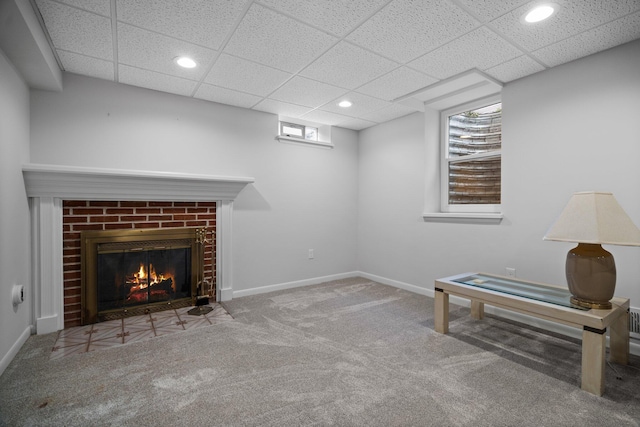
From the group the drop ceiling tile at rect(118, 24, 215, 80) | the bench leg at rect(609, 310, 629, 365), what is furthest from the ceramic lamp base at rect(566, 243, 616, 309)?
the drop ceiling tile at rect(118, 24, 215, 80)

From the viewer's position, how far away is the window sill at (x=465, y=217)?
2988 millimetres

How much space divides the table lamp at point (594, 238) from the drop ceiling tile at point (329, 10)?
174cm

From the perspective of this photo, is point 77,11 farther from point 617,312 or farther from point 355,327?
point 617,312

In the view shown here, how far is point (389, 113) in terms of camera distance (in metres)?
3.77

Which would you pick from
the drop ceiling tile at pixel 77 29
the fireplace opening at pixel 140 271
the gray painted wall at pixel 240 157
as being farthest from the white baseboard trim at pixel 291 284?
the drop ceiling tile at pixel 77 29

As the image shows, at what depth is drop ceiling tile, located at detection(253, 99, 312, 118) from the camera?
3406 millimetres

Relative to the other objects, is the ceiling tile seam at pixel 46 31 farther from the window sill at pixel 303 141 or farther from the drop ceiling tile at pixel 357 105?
the drop ceiling tile at pixel 357 105

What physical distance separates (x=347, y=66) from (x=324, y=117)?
4.49ft

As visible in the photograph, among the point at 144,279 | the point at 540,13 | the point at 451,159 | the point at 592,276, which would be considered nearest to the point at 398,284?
the point at 451,159

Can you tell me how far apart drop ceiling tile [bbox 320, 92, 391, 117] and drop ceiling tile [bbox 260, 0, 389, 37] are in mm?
1190

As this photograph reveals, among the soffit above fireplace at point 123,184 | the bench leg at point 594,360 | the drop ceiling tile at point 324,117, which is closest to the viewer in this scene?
the bench leg at point 594,360

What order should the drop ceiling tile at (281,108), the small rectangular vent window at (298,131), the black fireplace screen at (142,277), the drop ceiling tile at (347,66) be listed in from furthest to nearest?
the small rectangular vent window at (298,131), the drop ceiling tile at (281,108), the black fireplace screen at (142,277), the drop ceiling tile at (347,66)

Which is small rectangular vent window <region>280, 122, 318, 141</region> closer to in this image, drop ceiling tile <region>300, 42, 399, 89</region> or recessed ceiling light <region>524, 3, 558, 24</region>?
drop ceiling tile <region>300, 42, 399, 89</region>

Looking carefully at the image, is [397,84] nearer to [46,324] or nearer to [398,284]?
[398,284]
